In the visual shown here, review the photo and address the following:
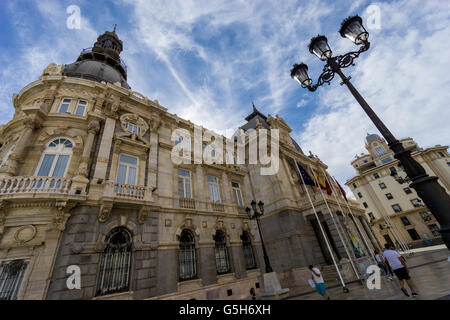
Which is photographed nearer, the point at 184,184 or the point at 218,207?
the point at 184,184

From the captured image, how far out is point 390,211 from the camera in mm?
48406

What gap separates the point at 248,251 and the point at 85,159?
14.2 meters

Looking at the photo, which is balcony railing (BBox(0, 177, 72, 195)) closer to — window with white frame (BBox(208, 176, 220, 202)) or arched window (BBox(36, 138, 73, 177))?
arched window (BBox(36, 138, 73, 177))

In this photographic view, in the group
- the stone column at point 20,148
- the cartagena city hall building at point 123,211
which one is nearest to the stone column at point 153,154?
the cartagena city hall building at point 123,211

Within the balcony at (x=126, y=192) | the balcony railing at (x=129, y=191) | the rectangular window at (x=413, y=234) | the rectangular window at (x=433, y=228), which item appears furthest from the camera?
the rectangular window at (x=413, y=234)

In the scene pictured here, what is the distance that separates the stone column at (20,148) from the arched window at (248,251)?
15864mm

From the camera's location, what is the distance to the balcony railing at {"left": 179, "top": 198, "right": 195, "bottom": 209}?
14.1 metres

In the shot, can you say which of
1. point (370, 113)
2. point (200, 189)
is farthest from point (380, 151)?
point (370, 113)

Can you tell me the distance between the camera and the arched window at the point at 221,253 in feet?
45.6

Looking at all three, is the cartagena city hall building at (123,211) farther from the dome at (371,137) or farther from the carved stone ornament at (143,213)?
the dome at (371,137)

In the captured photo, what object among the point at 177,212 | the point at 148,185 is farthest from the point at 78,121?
the point at 177,212

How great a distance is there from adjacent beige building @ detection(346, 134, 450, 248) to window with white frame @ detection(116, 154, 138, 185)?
45.8m

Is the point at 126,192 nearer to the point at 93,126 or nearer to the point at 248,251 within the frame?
the point at 93,126

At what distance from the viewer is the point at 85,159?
11.2 meters
